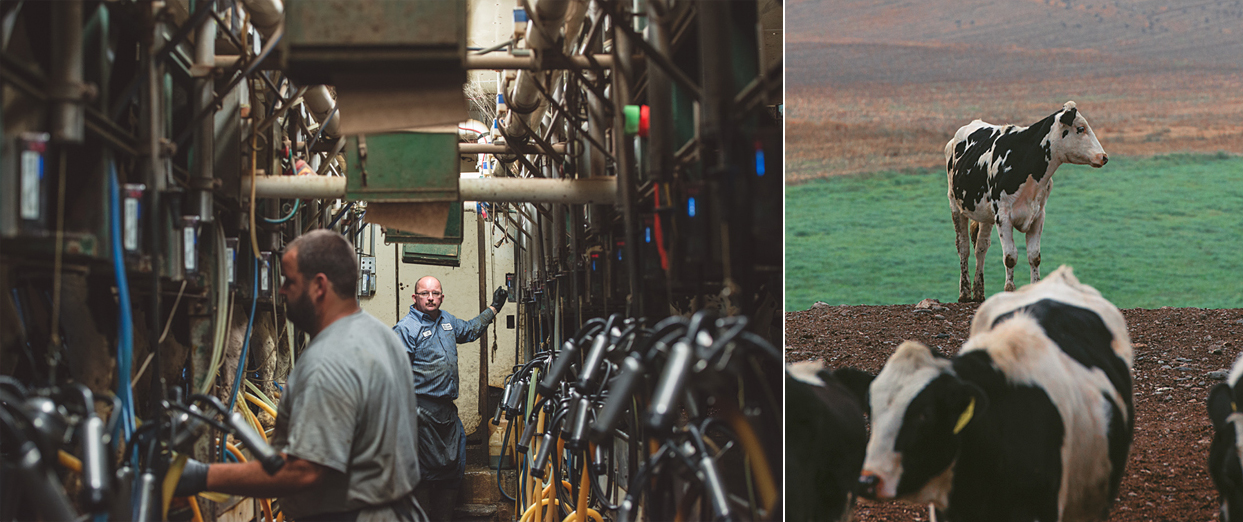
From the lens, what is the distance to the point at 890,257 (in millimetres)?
2344

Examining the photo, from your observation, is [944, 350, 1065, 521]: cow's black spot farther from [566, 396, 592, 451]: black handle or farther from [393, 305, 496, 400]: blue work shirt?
[393, 305, 496, 400]: blue work shirt

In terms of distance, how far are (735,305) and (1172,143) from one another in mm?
1516

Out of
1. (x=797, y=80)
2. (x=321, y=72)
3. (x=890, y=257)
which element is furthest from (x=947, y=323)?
(x=321, y=72)

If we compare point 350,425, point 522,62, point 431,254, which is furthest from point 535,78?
point 431,254

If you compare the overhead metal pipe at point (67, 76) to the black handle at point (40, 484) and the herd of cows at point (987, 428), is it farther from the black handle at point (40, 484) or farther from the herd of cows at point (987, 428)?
the herd of cows at point (987, 428)

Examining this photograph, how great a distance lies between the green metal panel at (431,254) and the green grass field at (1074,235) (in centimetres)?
548

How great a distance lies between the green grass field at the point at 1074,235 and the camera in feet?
7.26

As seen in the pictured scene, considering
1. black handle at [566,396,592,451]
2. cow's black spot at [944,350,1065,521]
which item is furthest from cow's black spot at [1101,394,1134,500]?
black handle at [566,396,592,451]

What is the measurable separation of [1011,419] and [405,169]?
195 cm

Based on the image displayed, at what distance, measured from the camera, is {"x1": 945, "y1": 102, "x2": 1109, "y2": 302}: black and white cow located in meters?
2.26

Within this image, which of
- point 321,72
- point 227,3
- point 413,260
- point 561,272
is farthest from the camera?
point 413,260

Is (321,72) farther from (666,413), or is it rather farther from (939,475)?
(939,475)

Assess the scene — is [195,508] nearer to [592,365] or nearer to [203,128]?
[203,128]

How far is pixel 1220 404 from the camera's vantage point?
7.31ft
